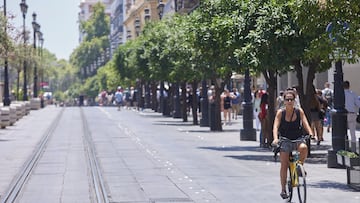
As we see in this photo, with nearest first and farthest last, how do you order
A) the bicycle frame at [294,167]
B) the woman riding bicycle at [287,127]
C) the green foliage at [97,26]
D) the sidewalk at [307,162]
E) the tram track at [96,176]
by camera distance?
the bicycle frame at [294,167] → the woman riding bicycle at [287,127] → the tram track at [96,176] → the sidewalk at [307,162] → the green foliage at [97,26]

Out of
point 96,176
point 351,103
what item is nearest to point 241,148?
point 351,103

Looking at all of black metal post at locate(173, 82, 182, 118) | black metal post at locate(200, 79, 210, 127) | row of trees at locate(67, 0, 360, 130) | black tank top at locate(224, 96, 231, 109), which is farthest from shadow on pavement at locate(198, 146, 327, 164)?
black metal post at locate(173, 82, 182, 118)

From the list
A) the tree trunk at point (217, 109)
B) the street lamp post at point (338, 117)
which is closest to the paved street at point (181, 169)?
the street lamp post at point (338, 117)

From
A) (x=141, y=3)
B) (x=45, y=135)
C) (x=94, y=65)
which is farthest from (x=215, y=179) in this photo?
(x=94, y=65)

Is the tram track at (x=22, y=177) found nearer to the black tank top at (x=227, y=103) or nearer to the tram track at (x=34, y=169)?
the tram track at (x=34, y=169)

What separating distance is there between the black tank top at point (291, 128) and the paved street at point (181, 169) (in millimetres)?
1272

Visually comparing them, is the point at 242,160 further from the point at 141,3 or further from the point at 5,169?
the point at 141,3

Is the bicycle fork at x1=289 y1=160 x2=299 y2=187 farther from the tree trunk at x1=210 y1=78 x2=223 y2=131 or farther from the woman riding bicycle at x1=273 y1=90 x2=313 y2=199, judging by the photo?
the tree trunk at x1=210 y1=78 x2=223 y2=131

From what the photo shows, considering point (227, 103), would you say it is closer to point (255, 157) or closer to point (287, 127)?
point (255, 157)

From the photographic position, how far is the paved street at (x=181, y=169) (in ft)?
54.5

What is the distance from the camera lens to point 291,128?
1496 cm

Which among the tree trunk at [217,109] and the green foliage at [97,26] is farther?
the green foliage at [97,26]

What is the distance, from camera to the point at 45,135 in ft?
128

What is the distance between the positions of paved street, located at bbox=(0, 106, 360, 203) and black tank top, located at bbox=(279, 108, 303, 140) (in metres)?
1.27
